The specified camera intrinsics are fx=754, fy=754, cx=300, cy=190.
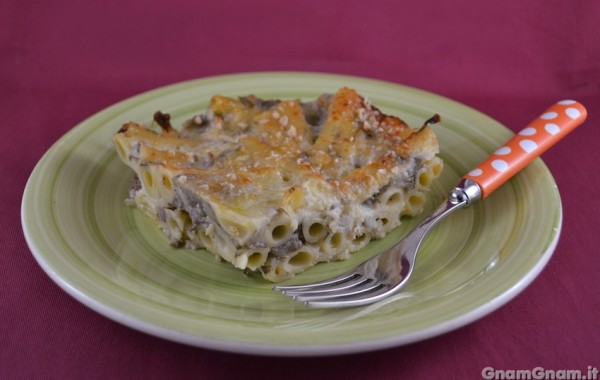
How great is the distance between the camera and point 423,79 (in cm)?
436

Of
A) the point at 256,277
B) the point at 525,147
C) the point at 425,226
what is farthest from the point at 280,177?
the point at 525,147

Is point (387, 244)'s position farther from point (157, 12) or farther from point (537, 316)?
point (157, 12)

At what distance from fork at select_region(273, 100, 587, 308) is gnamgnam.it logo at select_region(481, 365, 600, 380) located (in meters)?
0.38

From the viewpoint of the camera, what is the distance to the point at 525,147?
288 centimetres

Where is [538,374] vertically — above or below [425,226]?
below

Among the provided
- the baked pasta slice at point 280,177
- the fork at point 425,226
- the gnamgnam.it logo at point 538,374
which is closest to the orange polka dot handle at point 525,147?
the fork at point 425,226

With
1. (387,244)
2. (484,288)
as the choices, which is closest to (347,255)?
(387,244)

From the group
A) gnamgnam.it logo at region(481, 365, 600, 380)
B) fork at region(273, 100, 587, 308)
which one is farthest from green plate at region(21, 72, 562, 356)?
gnamgnam.it logo at region(481, 365, 600, 380)

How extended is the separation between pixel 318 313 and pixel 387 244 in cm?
60

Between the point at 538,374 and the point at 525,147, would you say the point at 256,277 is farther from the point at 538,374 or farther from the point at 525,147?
the point at 525,147

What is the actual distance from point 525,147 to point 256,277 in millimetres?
1162

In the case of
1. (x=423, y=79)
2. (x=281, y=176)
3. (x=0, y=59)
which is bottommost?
(x=423, y=79)

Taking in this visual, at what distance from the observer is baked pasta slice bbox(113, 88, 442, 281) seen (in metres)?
2.42

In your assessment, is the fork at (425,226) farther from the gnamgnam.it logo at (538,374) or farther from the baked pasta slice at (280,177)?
the gnamgnam.it logo at (538,374)
